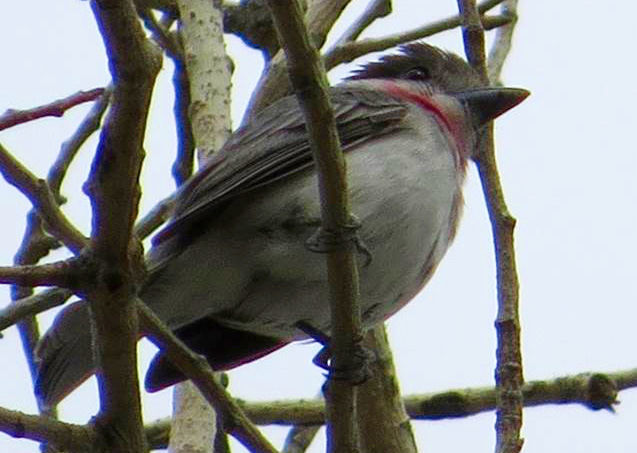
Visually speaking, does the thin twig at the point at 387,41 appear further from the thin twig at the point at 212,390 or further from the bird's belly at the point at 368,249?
the thin twig at the point at 212,390

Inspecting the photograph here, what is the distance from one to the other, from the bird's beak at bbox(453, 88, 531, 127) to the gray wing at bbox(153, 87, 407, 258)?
47 cm

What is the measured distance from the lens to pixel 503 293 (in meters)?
3.08

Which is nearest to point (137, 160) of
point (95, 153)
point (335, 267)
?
point (95, 153)

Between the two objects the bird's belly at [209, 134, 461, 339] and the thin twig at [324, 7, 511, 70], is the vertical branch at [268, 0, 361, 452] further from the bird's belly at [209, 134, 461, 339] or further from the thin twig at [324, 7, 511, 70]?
the thin twig at [324, 7, 511, 70]

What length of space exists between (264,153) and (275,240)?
278 millimetres

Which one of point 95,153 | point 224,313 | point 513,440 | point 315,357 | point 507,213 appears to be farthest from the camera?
point 224,313

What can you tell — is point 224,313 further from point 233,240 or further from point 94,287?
point 94,287

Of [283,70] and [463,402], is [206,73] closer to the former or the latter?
[283,70]

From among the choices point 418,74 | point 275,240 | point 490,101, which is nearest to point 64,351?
point 275,240

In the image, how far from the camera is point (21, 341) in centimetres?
406

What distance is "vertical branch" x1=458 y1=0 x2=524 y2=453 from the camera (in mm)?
2924

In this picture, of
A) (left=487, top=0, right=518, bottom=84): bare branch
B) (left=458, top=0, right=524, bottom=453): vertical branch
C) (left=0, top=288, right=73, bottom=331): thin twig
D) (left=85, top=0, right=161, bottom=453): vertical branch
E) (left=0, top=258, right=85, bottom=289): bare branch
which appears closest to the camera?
(left=85, top=0, right=161, bottom=453): vertical branch

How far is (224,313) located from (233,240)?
0.31 metres

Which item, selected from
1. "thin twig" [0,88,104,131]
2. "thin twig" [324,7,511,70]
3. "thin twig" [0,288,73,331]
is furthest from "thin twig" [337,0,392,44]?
"thin twig" [0,88,104,131]
